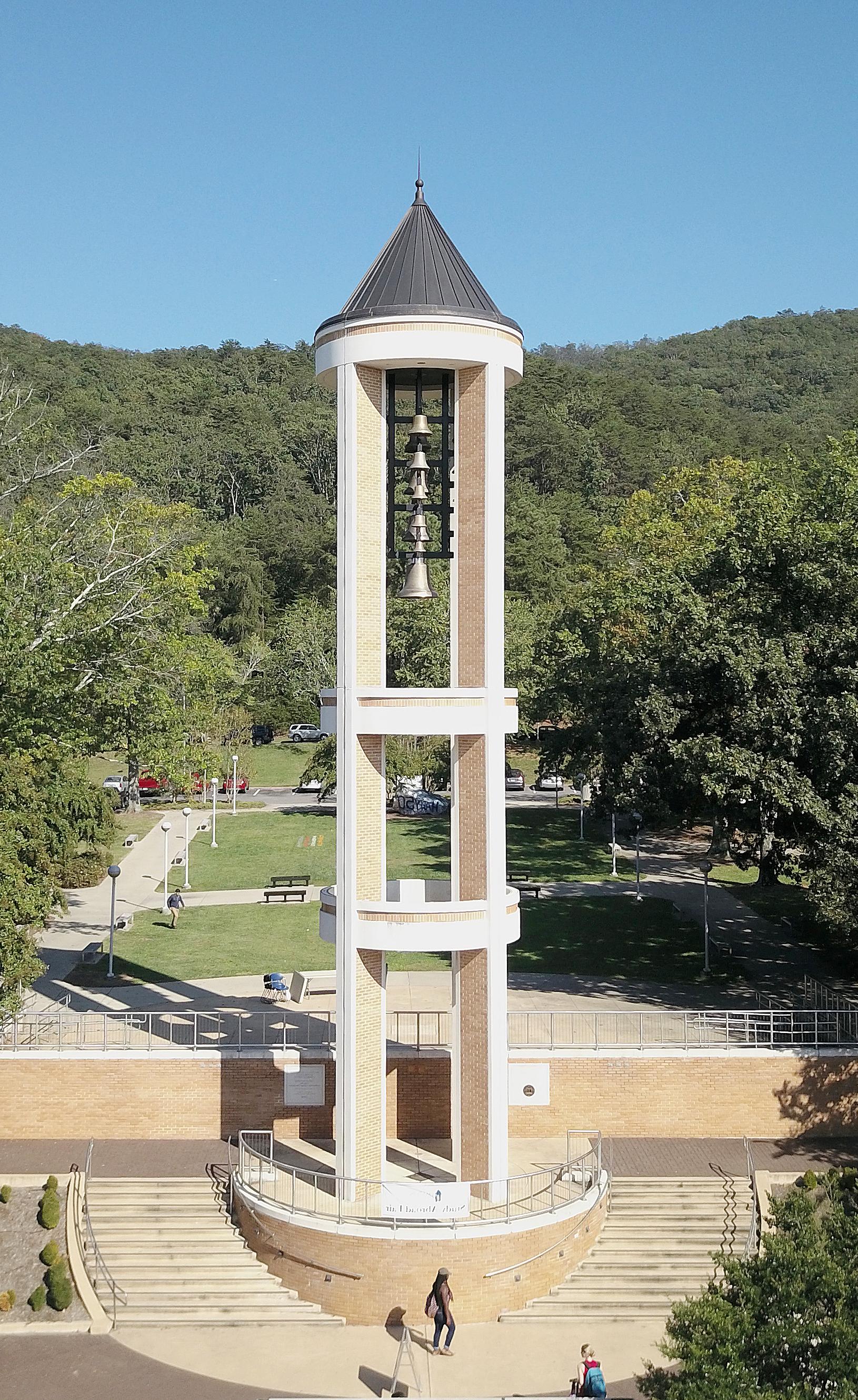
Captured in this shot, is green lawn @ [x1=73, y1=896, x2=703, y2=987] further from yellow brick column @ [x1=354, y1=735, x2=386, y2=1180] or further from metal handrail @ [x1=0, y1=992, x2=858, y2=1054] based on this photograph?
yellow brick column @ [x1=354, y1=735, x2=386, y2=1180]

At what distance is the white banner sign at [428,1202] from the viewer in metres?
18.8

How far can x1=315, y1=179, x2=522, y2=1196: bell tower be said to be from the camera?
19.9 m

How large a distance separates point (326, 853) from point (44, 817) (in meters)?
16.4

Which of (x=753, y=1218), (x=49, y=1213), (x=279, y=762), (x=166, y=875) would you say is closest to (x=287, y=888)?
(x=166, y=875)

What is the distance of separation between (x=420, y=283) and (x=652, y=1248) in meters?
15.4

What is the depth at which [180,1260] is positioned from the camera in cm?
2017

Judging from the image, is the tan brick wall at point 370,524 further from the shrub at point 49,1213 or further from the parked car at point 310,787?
the parked car at point 310,787

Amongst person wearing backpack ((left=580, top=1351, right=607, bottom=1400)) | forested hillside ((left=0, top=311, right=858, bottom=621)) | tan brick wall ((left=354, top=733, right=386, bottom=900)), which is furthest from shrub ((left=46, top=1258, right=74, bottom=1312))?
forested hillside ((left=0, top=311, right=858, bottom=621))

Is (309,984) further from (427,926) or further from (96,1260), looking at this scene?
(427,926)

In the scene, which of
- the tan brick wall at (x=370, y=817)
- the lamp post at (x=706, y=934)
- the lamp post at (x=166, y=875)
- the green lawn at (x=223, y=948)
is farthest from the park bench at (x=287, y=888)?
the tan brick wall at (x=370, y=817)

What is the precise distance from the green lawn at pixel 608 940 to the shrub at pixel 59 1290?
14207mm

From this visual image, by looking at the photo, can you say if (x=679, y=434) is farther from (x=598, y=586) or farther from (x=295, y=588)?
(x=598, y=586)

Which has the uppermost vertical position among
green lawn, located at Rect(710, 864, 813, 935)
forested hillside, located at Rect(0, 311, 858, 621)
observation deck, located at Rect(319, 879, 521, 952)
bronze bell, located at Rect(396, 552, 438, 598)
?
forested hillside, located at Rect(0, 311, 858, 621)

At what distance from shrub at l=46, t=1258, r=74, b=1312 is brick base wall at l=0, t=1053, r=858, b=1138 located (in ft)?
14.0
